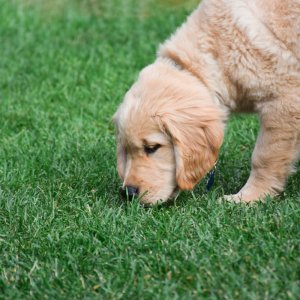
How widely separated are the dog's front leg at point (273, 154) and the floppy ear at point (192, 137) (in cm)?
31

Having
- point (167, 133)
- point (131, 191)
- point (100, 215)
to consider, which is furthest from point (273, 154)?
point (100, 215)

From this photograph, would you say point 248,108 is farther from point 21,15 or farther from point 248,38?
point 21,15

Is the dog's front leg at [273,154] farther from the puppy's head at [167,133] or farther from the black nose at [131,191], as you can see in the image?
the black nose at [131,191]

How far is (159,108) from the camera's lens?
469 centimetres

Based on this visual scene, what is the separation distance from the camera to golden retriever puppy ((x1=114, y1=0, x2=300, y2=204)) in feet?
15.5

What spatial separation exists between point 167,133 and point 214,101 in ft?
1.42

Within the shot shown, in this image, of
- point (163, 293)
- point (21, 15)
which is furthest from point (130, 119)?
point (21, 15)

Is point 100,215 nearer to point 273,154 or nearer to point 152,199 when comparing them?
point 152,199

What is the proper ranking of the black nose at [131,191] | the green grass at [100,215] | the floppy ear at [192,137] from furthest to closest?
the black nose at [131,191], the floppy ear at [192,137], the green grass at [100,215]

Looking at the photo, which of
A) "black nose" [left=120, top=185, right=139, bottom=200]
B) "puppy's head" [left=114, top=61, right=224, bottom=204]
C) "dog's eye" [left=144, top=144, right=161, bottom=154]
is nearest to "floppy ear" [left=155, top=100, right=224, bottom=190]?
"puppy's head" [left=114, top=61, right=224, bottom=204]

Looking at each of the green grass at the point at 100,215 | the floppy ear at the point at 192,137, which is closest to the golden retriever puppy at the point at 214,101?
the floppy ear at the point at 192,137

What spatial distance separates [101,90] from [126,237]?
338 cm

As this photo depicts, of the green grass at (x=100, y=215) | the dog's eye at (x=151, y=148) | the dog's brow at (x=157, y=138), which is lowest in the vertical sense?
the green grass at (x=100, y=215)

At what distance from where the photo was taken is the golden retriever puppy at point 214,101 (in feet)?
15.5
